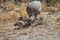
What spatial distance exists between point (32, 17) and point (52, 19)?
1.86ft

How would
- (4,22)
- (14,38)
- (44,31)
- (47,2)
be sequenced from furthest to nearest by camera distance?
(47,2) → (4,22) → (44,31) → (14,38)

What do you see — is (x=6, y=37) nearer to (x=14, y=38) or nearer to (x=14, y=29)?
(x=14, y=38)

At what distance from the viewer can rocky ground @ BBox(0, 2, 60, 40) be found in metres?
5.11

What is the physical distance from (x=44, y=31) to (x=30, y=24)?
545mm

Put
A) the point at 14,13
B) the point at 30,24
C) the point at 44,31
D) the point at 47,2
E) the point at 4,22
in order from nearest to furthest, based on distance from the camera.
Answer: the point at 44,31
the point at 30,24
the point at 4,22
the point at 14,13
the point at 47,2

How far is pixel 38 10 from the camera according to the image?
6.13 m

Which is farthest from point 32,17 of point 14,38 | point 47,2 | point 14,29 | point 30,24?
point 47,2

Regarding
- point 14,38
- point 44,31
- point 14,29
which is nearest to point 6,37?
point 14,38

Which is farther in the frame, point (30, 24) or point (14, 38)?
point (30, 24)

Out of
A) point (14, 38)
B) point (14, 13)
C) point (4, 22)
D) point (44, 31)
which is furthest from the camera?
point (14, 13)

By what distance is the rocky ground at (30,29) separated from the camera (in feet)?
16.8

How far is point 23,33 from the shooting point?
529cm

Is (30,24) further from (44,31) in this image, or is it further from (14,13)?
(14,13)

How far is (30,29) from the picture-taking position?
18.1ft
